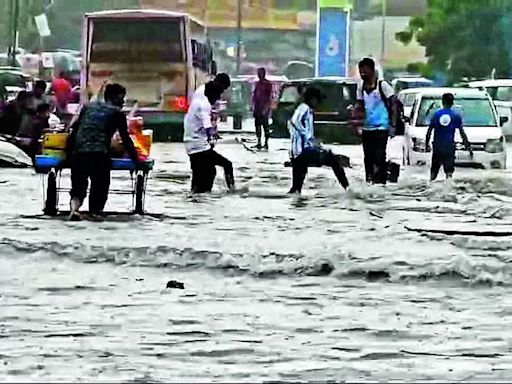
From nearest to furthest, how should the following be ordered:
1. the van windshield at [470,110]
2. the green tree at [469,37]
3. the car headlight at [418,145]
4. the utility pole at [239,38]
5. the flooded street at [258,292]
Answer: the flooded street at [258,292]
the car headlight at [418,145]
the van windshield at [470,110]
the green tree at [469,37]
the utility pole at [239,38]

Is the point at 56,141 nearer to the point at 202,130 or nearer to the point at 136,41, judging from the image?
the point at 202,130

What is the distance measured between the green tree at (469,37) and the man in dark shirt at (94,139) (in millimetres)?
41680

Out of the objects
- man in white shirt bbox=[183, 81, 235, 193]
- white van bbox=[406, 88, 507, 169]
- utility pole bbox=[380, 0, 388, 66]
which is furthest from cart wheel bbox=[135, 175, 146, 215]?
utility pole bbox=[380, 0, 388, 66]

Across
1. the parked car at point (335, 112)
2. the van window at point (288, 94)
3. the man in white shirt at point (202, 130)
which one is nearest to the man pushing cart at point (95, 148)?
the man in white shirt at point (202, 130)

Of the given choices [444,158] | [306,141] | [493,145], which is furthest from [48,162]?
[493,145]

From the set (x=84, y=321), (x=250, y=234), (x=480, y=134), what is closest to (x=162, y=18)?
(x=480, y=134)

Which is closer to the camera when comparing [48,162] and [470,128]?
[48,162]

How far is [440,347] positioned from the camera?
8.79 meters

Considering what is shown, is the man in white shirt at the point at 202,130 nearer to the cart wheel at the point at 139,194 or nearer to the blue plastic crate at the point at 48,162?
the cart wheel at the point at 139,194

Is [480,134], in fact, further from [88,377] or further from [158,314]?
[88,377]

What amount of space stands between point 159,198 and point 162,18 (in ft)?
64.7

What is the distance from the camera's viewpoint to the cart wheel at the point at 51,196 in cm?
1616

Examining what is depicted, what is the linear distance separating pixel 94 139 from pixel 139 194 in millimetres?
1398

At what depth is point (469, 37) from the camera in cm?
5719
